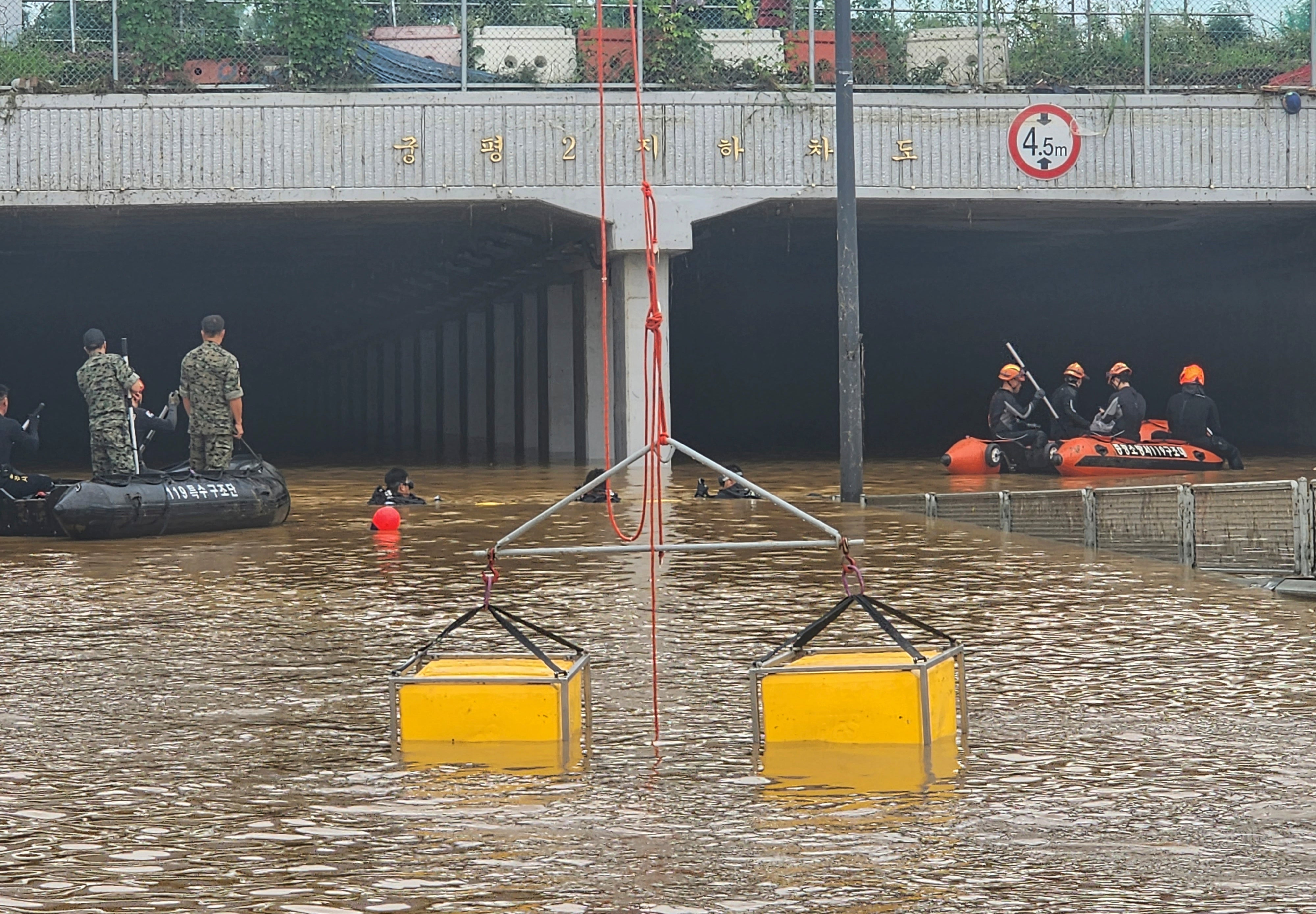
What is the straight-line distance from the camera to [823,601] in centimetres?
1216

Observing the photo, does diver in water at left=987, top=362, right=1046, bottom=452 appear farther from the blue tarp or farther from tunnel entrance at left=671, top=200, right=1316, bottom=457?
the blue tarp

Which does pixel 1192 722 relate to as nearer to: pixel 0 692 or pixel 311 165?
pixel 0 692

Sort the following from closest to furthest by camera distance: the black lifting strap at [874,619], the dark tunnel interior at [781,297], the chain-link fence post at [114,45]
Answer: the black lifting strap at [874,619]
the chain-link fence post at [114,45]
the dark tunnel interior at [781,297]

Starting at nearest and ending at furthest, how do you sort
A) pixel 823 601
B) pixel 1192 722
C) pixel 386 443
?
pixel 1192 722 → pixel 823 601 → pixel 386 443

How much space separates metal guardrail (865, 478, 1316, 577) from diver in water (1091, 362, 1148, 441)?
28.6 feet

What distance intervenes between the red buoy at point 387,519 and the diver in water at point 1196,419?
42.8ft

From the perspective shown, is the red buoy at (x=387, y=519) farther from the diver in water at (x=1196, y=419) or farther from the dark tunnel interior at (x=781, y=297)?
the diver in water at (x=1196, y=419)

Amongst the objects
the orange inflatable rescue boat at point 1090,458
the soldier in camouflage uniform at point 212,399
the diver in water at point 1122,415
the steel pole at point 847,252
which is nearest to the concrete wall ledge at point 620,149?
the diver in water at point 1122,415

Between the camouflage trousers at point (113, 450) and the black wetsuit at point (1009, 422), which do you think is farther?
the black wetsuit at point (1009, 422)

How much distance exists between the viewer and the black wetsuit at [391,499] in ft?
68.6

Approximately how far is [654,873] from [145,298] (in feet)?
149

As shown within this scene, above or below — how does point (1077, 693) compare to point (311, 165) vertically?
below

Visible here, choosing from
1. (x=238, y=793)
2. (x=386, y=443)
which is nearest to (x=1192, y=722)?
(x=238, y=793)

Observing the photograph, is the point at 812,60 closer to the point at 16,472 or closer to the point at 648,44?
the point at 648,44
